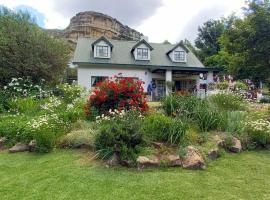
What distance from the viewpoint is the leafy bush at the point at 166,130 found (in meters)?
6.45

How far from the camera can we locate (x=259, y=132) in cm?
729

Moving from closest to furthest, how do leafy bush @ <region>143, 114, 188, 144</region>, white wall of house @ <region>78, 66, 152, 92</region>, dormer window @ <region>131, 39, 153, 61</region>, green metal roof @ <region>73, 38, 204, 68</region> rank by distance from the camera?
1. leafy bush @ <region>143, 114, 188, 144</region>
2. white wall of house @ <region>78, 66, 152, 92</region>
3. green metal roof @ <region>73, 38, 204, 68</region>
4. dormer window @ <region>131, 39, 153, 61</region>

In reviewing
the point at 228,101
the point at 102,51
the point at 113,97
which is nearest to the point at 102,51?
the point at 102,51

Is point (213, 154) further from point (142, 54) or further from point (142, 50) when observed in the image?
point (142, 50)

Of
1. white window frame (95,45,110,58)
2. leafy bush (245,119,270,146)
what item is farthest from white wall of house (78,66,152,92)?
leafy bush (245,119,270,146)

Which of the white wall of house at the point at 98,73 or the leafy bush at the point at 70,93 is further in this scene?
the white wall of house at the point at 98,73

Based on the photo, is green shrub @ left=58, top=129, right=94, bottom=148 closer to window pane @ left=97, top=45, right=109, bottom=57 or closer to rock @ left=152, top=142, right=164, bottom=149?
rock @ left=152, top=142, right=164, bottom=149

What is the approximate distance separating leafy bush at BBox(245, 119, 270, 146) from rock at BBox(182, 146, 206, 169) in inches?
81.2

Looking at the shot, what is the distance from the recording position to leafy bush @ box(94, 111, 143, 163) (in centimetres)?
575

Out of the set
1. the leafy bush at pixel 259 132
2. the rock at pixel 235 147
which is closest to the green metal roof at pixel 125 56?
the leafy bush at pixel 259 132

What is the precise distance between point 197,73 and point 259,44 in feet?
25.4

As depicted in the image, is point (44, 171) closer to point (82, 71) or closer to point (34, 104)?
point (34, 104)

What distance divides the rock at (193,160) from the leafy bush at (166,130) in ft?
1.51

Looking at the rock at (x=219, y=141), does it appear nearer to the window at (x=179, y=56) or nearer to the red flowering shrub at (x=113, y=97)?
the red flowering shrub at (x=113, y=97)
